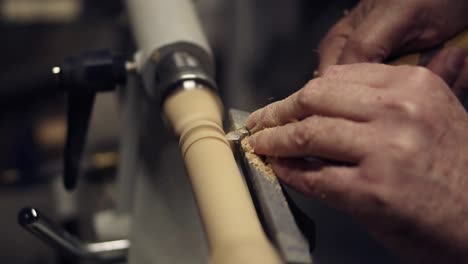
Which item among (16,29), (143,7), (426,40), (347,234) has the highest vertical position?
(16,29)

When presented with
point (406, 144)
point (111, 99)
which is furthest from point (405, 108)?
point (111, 99)

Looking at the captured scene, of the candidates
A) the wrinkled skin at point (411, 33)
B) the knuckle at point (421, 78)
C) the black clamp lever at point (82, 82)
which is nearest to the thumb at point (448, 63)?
the wrinkled skin at point (411, 33)

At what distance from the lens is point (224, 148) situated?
1.09ft

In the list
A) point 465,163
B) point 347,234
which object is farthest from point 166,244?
point 465,163

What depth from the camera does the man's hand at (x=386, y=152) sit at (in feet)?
0.98

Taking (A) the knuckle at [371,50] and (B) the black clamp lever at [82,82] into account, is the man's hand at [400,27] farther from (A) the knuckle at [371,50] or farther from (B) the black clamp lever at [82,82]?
(B) the black clamp lever at [82,82]

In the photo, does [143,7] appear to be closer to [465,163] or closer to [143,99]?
[143,99]

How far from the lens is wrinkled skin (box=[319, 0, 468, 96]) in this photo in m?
0.42

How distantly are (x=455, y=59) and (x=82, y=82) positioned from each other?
0.95ft

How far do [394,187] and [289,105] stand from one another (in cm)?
8

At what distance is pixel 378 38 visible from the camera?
42 centimetres

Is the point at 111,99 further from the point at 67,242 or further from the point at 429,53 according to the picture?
the point at 429,53

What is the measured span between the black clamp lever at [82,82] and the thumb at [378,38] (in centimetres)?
18

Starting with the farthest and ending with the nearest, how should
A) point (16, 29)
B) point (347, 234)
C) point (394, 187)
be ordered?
1. point (16, 29)
2. point (347, 234)
3. point (394, 187)
